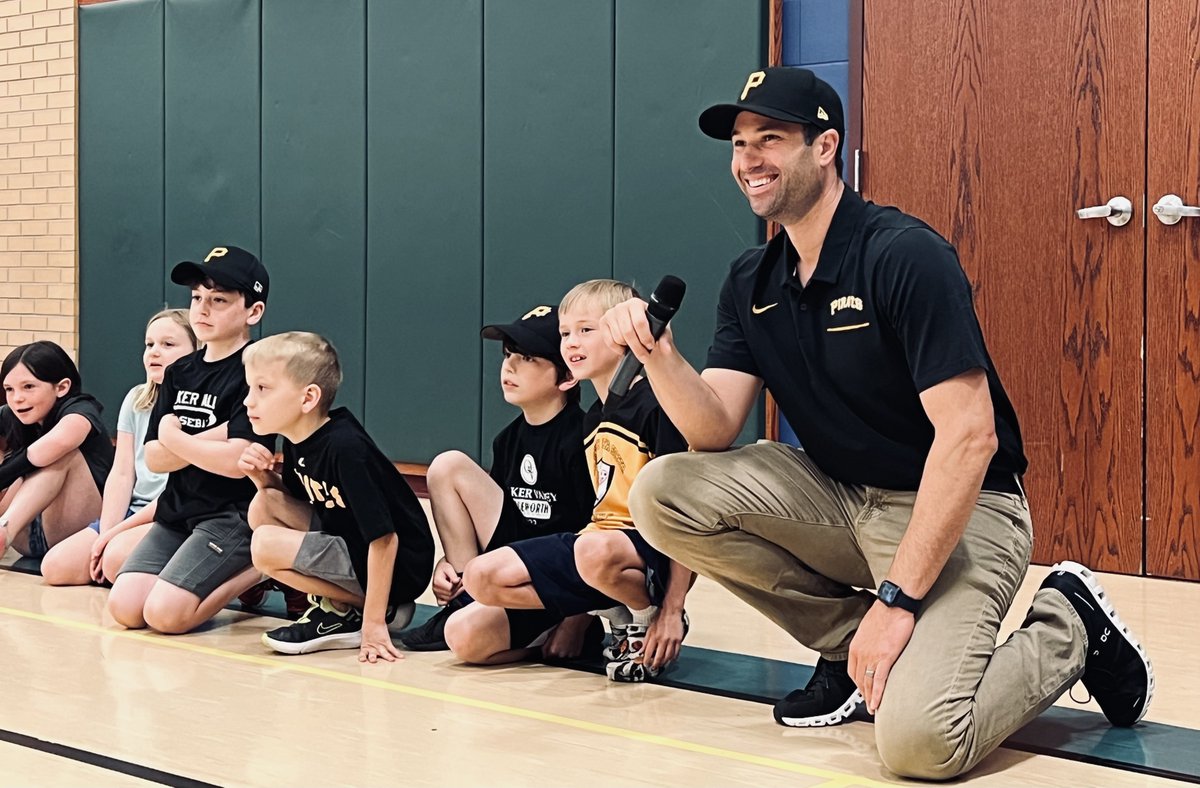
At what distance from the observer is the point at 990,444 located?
2438 millimetres

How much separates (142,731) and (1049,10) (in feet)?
11.1

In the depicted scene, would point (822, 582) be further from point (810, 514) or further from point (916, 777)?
point (916, 777)

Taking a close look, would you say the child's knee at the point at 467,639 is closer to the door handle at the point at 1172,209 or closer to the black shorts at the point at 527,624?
the black shorts at the point at 527,624

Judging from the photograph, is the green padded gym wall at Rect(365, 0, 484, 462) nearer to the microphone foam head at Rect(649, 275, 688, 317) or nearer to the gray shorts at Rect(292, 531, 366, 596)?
the gray shorts at Rect(292, 531, 366, 596)

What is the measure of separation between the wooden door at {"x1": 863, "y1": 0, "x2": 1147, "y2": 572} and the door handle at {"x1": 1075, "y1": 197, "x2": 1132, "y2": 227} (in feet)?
0.08

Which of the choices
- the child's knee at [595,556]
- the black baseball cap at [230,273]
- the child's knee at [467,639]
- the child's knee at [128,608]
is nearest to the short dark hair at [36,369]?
the black baseball cap at [230,273]

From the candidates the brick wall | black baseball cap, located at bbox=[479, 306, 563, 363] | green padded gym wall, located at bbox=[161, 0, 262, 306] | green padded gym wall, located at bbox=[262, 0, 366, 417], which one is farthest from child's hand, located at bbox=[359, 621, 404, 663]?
the brick wall

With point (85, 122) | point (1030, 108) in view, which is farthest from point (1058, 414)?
point (85, 122)

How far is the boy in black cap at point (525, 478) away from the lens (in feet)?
10.9

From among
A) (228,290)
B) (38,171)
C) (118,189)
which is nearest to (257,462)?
(228,290)

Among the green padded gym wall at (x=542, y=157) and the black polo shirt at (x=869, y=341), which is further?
the green padded gym wall at (x=542, y=157)

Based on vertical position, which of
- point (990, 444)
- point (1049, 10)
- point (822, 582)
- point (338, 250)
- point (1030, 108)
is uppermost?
point (1049, 10)

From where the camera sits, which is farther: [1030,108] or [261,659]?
[1030,108]

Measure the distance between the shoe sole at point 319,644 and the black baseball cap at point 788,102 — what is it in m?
1.52
